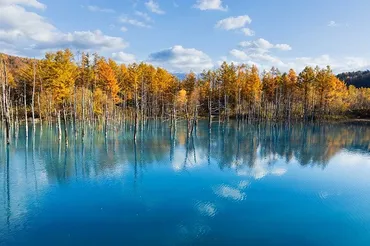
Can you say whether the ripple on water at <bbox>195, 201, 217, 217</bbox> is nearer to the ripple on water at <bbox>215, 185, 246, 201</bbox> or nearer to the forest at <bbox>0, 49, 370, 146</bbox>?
→ the ripple on water at <bbox>215, 185, 246, 201</bbox>

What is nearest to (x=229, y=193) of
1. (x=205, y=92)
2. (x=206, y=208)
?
(x=206, y=208)

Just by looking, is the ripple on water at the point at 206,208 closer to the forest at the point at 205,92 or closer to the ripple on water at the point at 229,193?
the ripple on water at the point at 229,193

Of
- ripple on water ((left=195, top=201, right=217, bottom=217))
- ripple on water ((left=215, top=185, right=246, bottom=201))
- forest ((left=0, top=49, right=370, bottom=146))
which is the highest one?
forest ((left=0, top=49, right=370, bottom=146))

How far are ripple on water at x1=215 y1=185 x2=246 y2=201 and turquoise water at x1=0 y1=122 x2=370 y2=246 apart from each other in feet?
0.20

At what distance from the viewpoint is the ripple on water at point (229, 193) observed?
711 inches

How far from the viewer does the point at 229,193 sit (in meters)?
18.8

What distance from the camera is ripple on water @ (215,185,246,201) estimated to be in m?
18.1

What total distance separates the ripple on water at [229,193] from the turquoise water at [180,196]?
0.20 ft

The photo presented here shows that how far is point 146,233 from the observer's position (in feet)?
43.2

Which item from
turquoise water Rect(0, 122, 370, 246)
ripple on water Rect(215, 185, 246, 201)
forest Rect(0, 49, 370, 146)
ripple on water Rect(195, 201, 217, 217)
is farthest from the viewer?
forest Rect(0, 49, 370, 146)

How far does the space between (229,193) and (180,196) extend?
10.5 ft

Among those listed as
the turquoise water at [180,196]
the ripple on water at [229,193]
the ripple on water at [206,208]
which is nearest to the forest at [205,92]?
the turquoise water at [180,196]

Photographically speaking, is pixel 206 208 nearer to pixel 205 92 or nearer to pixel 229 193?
pixel 229 193

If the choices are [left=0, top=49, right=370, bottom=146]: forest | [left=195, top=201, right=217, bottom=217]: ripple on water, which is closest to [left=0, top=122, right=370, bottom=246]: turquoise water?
[left=195, top=201, right=217, bottom=217]: ripple on water
